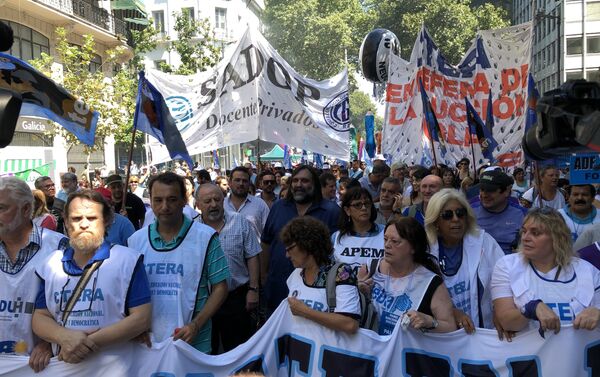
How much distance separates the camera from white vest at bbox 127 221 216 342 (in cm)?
371

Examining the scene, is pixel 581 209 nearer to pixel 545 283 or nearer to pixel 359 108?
pixel 545 283

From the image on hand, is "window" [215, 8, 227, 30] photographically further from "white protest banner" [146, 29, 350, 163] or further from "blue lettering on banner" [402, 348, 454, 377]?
"blue lettering on banner" [402, 348, 454, 377]

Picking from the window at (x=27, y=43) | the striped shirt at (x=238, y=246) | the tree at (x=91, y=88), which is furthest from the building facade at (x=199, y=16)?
the striped shirt at (x=238, y=246)

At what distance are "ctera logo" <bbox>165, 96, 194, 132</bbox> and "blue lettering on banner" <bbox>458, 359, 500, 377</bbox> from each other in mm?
6374

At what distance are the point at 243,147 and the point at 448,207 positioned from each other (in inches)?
2050

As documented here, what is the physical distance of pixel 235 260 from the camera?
16.6ft

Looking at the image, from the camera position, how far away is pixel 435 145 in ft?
28.8

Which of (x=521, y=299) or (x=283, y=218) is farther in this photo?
(x=283, y=218)

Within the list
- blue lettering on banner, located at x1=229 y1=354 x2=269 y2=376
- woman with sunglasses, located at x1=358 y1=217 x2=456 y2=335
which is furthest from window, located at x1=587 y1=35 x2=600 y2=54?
blue lettering on banner, located at x1=229 y1=354 x2=269 y2=376

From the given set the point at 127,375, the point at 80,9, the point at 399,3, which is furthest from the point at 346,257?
the point at 399,3

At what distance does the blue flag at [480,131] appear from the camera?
8906 millimetres

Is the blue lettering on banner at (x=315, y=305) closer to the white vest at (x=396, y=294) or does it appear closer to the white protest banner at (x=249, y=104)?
the white vest at (x=396, y=294)

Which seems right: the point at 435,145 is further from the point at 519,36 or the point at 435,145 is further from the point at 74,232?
the point at 74,232

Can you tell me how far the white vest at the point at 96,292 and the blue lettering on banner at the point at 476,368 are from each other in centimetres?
190
